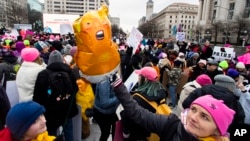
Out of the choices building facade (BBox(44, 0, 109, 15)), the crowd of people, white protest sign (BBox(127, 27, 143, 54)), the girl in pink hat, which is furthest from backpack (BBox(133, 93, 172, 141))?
building facade (BBox(44, 0, 109, 15))

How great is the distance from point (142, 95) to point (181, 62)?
433 cm

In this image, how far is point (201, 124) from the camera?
1.67 meters

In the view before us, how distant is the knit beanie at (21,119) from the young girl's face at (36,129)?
3cm

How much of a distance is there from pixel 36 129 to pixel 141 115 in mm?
927

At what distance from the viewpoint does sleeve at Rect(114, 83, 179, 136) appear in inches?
77.3

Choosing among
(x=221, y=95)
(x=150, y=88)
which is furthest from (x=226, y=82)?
(x=150, y=88)

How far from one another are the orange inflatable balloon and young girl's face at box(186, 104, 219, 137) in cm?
75

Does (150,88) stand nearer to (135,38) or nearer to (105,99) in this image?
(105,99)

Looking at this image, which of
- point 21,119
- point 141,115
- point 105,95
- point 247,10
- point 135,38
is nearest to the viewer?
point 21,119

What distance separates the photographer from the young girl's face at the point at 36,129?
195 cm

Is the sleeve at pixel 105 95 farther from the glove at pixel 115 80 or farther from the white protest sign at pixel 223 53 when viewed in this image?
the white protest sign at pixel 223 53

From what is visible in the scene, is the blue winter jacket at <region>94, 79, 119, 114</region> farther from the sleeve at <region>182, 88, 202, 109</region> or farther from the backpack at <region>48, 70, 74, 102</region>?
the sleeve at <region>182, 88, 202, 109</region>

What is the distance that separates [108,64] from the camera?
1958 millimetres

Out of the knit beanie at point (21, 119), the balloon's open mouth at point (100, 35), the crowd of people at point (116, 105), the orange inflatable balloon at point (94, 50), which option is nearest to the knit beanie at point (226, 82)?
the crowd of people at point (116, 105)
